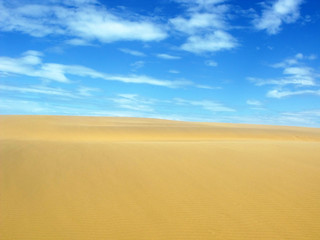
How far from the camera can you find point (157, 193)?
803 cm

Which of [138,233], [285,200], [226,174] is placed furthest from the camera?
[226,174]

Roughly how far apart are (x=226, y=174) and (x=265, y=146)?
5942 mm

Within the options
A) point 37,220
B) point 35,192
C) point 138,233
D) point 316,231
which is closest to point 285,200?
point 316,231

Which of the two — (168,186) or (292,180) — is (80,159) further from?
(292,180)

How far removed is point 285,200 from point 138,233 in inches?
156

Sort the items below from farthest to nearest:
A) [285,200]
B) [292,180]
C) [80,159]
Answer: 1. [80,159]
2. [292,180]
3. [285,200]

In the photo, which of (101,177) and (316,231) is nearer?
(316,231)

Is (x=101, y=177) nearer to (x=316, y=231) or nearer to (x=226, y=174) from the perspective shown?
(x=226, y=174)

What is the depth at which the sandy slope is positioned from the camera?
6.21 metres

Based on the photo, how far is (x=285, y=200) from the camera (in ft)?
24.9

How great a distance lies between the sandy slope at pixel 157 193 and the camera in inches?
245

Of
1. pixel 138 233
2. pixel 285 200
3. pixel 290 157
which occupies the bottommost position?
pixel 138 233

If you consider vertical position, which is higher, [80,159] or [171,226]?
[80,159]

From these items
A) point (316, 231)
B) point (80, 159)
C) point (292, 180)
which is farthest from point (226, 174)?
point (80, 159)
